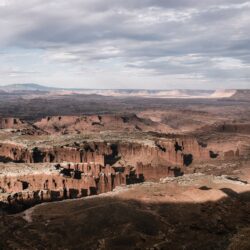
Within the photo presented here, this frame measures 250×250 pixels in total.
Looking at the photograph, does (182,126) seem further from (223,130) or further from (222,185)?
(222,185)

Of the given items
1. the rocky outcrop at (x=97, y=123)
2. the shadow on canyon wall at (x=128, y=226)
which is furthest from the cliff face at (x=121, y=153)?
the rocky outcrop at (x=97, y=123)

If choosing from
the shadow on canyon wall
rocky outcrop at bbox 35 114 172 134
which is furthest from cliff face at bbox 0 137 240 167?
rocky outcrop at bbox 35 114 172 134

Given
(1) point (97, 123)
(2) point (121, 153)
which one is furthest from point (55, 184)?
(1) point (97, 123)

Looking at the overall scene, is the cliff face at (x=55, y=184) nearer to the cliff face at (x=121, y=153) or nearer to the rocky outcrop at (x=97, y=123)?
the cliff face at (x=121, y=153)

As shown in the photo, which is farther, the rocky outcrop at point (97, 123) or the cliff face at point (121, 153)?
the rocky outcrop at point (97, 123)

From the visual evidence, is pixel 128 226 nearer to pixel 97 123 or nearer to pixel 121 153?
pixel 121 153

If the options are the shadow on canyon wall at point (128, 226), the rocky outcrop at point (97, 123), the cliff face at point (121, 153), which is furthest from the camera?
the rocky outcrop at point (97, 123)

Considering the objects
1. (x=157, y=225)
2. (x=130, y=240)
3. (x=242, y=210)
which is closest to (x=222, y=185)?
(x=242, y=210)

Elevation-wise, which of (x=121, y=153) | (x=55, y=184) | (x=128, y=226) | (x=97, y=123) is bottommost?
(x=121, y=153)

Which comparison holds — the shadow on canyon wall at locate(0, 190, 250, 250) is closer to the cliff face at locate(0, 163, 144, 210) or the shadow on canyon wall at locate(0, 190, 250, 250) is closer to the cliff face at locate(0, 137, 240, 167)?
the cliff face at locate(0, 163, 144, 210)
